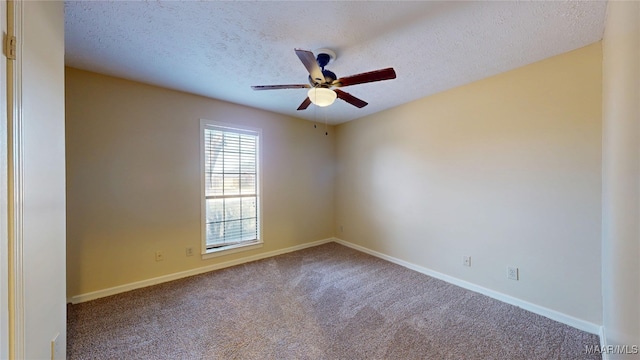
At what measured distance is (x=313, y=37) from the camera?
1.88 meters

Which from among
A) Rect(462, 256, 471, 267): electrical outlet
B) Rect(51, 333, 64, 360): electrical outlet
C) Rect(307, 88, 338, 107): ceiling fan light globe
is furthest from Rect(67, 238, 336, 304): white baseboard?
Rect(307, 88, 338, 107): ceiling fan light globe

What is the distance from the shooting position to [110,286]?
2578 mm

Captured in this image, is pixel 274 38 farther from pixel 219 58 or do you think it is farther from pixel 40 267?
pixel 40 267

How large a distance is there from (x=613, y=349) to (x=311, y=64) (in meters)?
2.65

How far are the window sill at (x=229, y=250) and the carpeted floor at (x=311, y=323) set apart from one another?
14.0 inches

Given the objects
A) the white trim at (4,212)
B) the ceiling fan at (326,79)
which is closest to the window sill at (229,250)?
the ceiling fan at (326,79)

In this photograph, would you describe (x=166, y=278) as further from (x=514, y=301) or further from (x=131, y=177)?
(x=514, y=301)

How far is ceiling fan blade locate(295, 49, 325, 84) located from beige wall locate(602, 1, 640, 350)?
1511 millimetres

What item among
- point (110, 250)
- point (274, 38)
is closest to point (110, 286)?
point (110, 250)

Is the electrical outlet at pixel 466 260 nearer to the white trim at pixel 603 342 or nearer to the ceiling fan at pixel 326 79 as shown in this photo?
the white trim at pixel 603 342

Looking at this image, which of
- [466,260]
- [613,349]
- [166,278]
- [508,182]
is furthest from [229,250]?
[613,349]

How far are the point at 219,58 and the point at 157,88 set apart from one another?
1.24m

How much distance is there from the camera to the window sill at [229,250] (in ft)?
10.7

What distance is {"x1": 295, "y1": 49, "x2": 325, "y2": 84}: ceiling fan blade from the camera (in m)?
1.56
